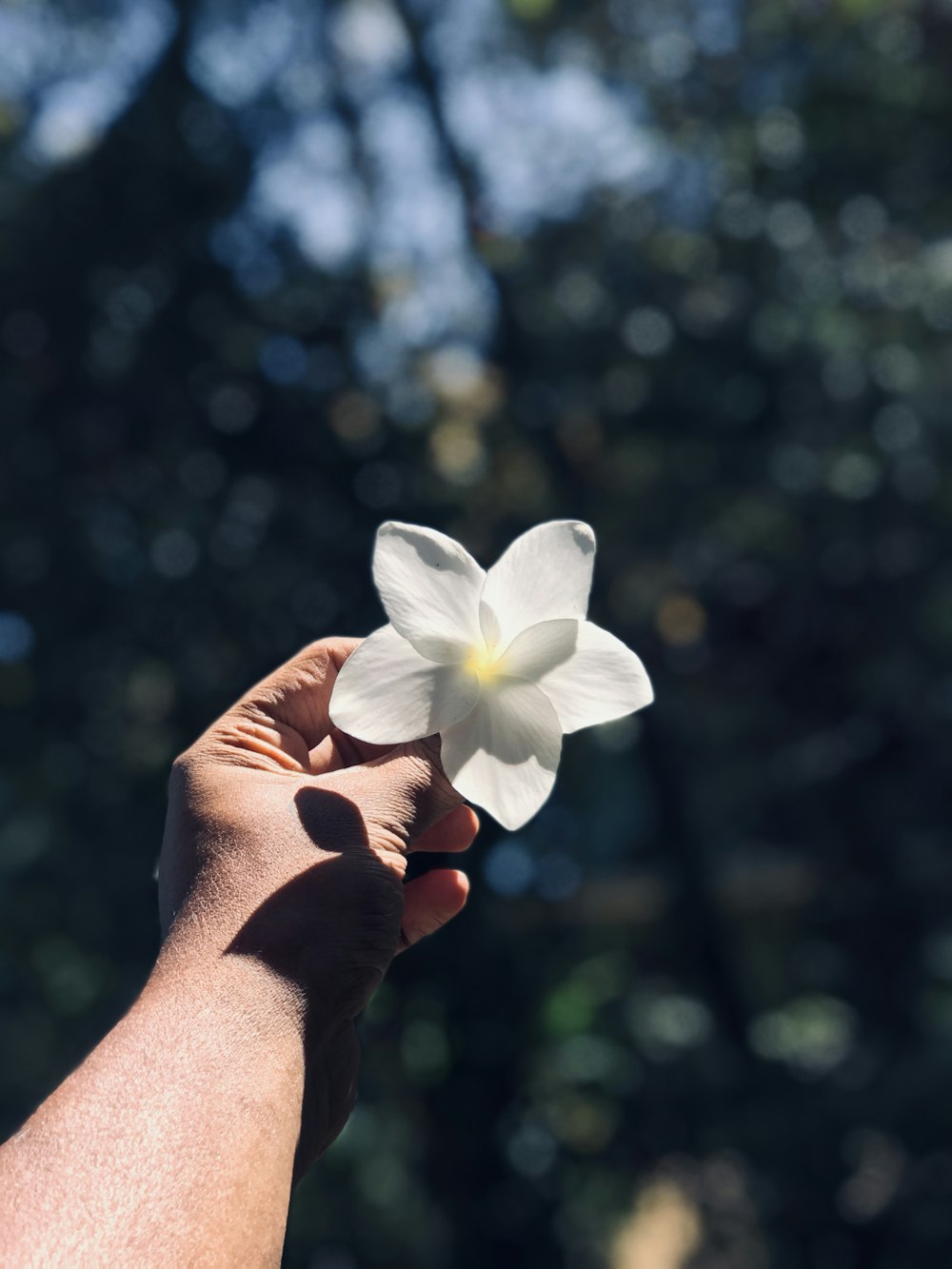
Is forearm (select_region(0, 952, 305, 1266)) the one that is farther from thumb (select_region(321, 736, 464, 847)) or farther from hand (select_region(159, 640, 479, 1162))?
thumb (select_region(321, 736, 464, 847))

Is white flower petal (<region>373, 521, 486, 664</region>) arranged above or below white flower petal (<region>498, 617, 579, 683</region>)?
above

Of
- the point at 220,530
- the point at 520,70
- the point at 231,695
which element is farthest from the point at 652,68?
the point at 231,695

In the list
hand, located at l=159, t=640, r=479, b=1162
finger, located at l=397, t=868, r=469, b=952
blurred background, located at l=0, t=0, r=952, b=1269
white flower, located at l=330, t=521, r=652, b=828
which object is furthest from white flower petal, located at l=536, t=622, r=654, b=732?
blurred background, located at l=0, t=0, r=952, b=1269

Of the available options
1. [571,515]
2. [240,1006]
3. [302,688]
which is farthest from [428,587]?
[571,515]

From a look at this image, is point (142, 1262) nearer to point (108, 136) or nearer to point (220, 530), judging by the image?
point (220, 530)

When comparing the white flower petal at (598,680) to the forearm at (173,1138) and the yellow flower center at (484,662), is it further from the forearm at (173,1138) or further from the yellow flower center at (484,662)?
the forearm at (173,1138)
